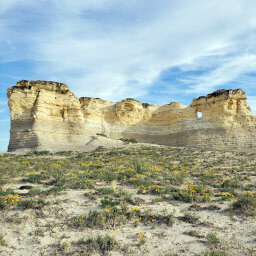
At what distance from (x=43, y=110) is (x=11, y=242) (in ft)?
90.1

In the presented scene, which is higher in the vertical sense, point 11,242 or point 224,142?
point 224,142

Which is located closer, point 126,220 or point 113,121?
point 126,220

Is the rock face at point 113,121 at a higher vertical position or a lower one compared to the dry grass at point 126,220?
higher

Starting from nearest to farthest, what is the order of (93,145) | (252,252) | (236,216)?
(252,252) → (236,216) → (93,145)

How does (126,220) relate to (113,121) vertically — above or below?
below

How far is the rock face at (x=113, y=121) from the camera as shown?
29.5m

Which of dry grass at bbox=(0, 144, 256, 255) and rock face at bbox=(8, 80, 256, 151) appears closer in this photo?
dry grass at bbox=(0, 144, 256, 255)

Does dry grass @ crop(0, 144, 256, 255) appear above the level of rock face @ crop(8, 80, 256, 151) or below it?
below

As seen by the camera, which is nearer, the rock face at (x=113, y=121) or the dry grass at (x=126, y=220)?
the dry grass at (x=126, y=220)

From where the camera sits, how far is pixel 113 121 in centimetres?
4025

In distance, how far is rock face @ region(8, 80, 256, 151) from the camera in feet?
96.7

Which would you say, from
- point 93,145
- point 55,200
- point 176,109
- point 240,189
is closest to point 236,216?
point 240,189

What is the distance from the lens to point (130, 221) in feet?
19.2

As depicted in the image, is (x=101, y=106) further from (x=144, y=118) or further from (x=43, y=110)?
(x=43, y=110)
